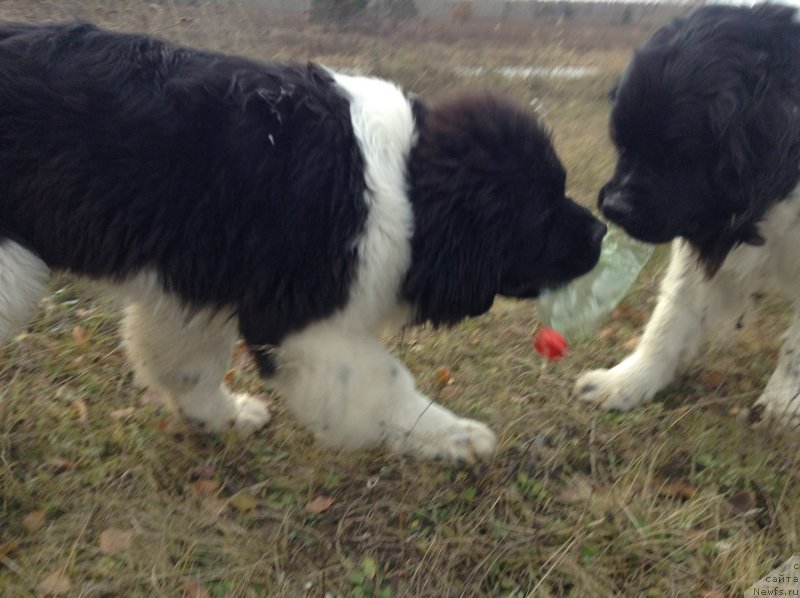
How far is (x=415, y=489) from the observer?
7.96ft

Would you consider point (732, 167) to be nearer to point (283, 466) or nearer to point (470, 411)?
point (470, 411)

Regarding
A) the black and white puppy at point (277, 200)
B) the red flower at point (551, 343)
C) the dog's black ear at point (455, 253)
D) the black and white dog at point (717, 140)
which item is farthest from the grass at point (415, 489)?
the black and white dog at point (717, 140)

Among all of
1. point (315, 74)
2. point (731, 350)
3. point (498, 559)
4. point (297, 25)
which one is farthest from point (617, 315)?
point (297, 25)

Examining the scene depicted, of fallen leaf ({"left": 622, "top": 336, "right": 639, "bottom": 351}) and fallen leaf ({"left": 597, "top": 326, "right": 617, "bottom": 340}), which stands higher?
fallen leaf ({"left": 622, "top": 336, "right": 639, "bottom": 351})

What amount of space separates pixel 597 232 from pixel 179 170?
50.6 inches

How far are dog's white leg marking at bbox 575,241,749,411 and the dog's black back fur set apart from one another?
130 cm

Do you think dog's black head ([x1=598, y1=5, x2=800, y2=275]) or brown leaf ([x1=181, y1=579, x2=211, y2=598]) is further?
dog's black head ([x1=598, y1=5, x2=800, y2=275])

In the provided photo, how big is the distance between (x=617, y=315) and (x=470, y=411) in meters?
1.22

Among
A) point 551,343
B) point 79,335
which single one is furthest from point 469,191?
point 79,335

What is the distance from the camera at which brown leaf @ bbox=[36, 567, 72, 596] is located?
2.09m

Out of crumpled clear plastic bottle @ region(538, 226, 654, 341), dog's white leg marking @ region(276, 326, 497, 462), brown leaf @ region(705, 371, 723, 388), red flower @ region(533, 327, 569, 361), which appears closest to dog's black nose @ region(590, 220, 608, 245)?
crumpled clear plastic bottle @ region(538, 226, 654, 341)

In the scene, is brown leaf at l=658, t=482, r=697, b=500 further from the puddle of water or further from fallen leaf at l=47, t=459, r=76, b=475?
the puddle of water

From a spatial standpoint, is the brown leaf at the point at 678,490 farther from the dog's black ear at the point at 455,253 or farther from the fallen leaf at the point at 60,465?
the fallen leaf at the point at 60,465

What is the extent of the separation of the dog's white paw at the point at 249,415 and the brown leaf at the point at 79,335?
0.81m
